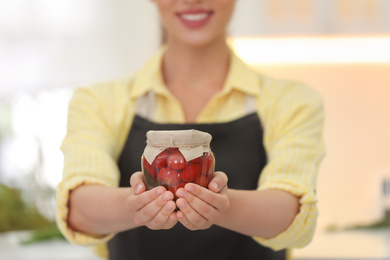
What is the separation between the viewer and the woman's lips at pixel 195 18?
1.01 m

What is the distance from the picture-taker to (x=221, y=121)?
1.09 metres

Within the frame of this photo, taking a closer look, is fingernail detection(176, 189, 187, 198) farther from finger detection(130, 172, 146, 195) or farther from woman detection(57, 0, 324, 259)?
woman detection(57, 0, 324, 259)

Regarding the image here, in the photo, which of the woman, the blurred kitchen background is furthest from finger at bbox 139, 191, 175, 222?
the blurred kitchen background

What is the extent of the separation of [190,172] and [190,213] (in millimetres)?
48

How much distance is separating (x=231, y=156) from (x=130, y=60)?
1.56m

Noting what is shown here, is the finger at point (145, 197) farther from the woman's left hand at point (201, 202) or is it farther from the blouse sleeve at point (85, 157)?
the blouse sleeve at point (85, 157)

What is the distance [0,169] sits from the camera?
2.71 meters

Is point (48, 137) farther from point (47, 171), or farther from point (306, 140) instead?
point (306, 140)

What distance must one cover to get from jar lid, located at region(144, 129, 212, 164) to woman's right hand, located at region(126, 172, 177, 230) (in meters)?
0.04

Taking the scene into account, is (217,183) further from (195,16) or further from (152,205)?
(195,16)

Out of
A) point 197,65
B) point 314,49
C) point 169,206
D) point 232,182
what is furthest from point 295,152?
point 314,49

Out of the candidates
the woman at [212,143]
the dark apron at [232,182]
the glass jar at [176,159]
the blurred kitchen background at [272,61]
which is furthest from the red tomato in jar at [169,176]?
the blurred kitchen background at [272,61]

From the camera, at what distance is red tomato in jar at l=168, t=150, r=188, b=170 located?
687 mm

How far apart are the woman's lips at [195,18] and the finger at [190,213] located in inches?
15.8
